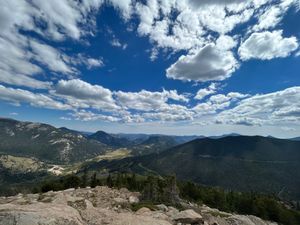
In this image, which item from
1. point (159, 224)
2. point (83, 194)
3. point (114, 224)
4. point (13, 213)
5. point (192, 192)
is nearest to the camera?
point (13, 213)

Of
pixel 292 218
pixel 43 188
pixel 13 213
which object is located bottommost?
pixel 292 218

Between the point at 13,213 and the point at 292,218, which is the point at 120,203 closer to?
the point at 13,213

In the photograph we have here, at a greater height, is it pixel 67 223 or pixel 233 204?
pixel 67 223

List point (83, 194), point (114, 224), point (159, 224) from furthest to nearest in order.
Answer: point (83, 194) < point (159, 224) < point (114, 224)

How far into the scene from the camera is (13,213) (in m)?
24.2

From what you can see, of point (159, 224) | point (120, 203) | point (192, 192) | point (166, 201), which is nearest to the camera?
point (159, 224)

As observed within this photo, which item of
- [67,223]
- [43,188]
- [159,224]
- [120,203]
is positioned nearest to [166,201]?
[120,203]

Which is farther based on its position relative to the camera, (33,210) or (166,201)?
(166,201)

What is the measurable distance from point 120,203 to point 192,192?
224 ft

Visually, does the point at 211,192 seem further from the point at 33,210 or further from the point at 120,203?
the point at 33,210

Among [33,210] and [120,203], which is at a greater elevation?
[33,210]

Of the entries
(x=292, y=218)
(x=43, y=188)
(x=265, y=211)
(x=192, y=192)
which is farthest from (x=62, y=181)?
(x=292, y=218)

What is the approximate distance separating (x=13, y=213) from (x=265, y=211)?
103 meters

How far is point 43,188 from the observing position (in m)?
114
